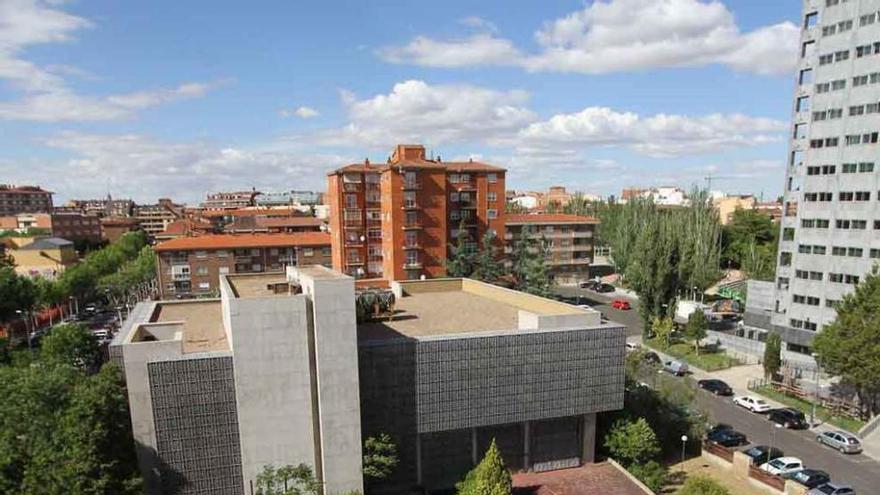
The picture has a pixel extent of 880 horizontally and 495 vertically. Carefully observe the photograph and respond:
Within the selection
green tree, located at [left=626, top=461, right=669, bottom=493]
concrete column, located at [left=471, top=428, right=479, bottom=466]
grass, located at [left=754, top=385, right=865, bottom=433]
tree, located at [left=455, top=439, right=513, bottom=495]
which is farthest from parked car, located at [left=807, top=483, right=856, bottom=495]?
tree, located at [left=455, top=439, right=513, bottom=495]

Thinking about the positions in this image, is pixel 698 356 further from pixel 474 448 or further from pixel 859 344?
pixel 474 448

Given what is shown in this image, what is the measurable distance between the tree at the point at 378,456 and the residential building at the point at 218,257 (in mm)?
65251

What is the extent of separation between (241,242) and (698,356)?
7159 cm

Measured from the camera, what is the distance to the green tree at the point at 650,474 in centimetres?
2950

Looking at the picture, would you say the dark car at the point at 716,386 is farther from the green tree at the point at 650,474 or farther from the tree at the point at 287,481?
the tree at the point at 287,481

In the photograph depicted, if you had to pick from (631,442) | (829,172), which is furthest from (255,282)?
(829,172)

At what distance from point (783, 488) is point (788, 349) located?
29706 millimetres

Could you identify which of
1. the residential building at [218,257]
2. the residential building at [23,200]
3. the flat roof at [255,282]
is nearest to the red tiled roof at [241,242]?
the residential building at [218,257]

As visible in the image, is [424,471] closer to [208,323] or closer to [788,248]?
[208,323]

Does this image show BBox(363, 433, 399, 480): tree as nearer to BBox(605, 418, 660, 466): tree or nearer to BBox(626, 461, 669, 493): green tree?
BBox(605, 418, 660, 466): tree

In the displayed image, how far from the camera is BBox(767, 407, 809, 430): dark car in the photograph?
39.4 meters

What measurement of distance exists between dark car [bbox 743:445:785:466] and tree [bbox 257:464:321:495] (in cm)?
2842

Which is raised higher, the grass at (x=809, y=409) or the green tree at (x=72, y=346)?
the green tree at (x=72, y=346)

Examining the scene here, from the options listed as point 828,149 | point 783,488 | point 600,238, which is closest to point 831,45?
point 828,149
